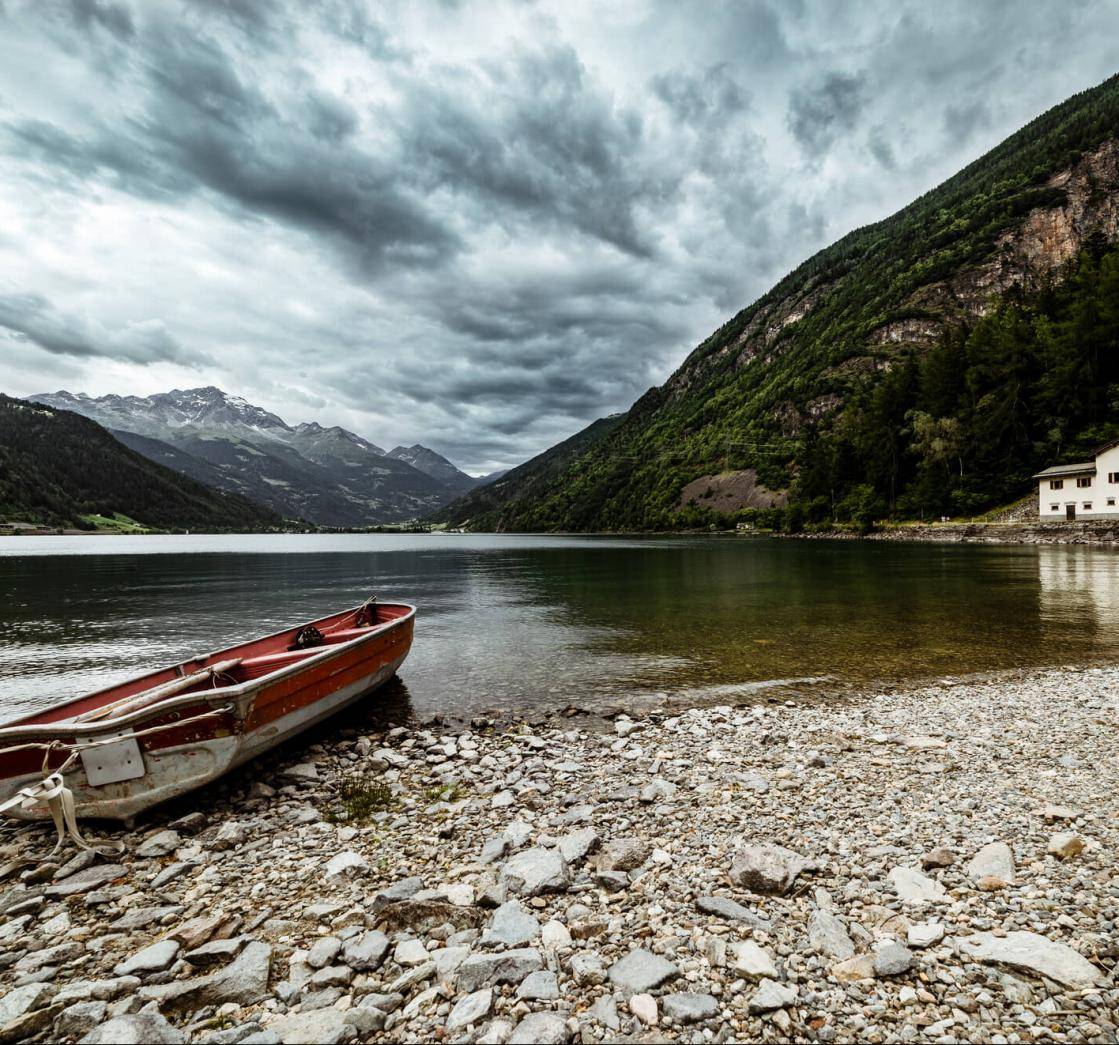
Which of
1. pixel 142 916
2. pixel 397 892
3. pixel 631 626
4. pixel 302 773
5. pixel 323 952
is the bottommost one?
pixel 631 626

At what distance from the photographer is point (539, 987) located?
473cm

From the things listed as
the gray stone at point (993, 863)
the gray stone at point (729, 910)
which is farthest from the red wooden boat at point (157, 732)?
the gray stone at point (993, 863)

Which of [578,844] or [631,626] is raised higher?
[578,844]

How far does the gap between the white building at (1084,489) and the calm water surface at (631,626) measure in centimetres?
2281

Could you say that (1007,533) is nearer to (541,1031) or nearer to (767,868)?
(767,868)

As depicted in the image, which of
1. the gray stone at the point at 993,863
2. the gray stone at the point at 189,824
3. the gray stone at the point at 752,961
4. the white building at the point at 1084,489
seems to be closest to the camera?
the gray stone at the point at 752,961

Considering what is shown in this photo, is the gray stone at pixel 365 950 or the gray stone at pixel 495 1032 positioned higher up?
the gray stone at pixel 495 1032

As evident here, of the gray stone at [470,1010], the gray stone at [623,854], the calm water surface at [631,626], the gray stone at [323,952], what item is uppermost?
the gray stone at [470,1010]

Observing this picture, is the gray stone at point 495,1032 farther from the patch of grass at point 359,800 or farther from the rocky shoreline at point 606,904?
the patch of grass at point 359,800

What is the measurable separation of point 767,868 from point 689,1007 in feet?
7.35

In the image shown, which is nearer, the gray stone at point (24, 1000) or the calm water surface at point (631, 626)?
the gray stone at point (24, 1000)

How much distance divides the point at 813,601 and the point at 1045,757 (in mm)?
24835

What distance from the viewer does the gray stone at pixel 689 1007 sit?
14.2 ft

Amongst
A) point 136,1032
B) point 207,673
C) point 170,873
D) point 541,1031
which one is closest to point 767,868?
point 541,1031
